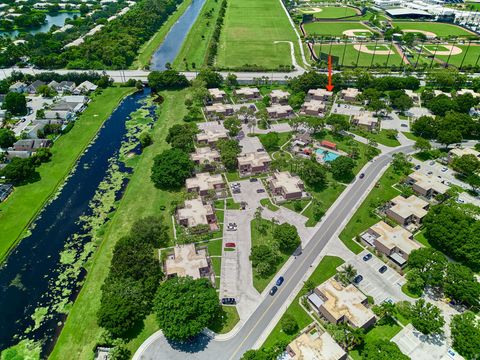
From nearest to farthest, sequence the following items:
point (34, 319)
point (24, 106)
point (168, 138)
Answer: point (34, 319) → point (168, 138) → point (24, 106)

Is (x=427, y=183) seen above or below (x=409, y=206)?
above

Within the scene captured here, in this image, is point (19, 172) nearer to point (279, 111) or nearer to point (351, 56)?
point (279, 111)

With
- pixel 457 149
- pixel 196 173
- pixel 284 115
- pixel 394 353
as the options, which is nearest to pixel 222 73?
pixel 284 115

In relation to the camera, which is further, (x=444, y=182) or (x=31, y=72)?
(x=31, y=72)

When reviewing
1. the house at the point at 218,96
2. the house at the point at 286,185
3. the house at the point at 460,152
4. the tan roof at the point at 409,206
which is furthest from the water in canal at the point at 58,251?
the house at the point at 460,152

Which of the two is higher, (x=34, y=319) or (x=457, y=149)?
(x=457, y=149)

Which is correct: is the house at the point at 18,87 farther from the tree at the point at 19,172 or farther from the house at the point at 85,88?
the tree at the point at 19,172

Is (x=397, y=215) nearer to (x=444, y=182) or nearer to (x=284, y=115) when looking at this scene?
(x=444, y=182)

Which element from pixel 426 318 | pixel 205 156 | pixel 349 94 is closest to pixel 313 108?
pixel 349 94
